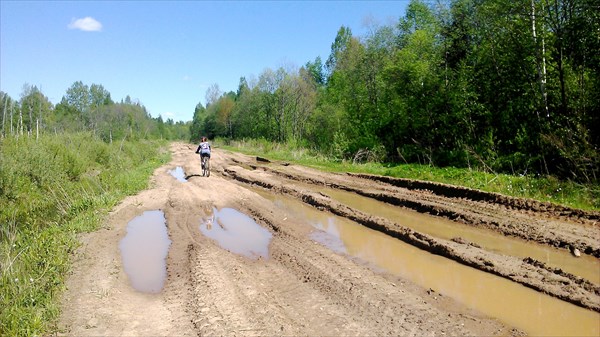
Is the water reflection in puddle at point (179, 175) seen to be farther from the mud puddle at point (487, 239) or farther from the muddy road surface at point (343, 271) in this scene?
the mud puddle at point (487, 239)

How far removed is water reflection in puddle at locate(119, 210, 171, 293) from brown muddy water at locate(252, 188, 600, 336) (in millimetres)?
3659

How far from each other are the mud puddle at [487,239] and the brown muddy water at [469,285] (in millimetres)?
1317

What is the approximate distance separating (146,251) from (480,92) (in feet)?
54.0

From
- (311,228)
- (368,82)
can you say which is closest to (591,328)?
(311,228)

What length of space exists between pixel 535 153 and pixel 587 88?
9.03 ft

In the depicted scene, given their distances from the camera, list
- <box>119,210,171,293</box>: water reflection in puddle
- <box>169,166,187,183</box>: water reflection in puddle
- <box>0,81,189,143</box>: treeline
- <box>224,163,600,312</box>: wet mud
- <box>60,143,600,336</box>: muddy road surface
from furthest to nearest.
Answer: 1. <box>0,81,189,143</box>: treeline
2. <box>169,166,187,183</box>: water reflection in puddle
3. <box>119,210,171,293</box>: water reflection in puddle
4. <box>224,163,600,312</box>: wet mud
5. <box>60,143,600,336</box>: muddy road surface

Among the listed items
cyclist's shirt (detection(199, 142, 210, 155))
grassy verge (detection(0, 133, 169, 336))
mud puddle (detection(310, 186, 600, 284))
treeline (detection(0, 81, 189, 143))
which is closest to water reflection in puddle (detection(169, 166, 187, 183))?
cyclist's shirt (detection(199, 142, 210, 155))

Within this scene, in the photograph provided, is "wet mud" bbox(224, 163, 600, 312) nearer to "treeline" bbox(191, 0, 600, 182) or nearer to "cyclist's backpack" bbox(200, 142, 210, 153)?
"treeline" bbox(191, 0, 600, 182)

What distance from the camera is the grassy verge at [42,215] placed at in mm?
5406

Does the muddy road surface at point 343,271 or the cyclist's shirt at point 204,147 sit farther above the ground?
the cyclist's shirt at point 204,147

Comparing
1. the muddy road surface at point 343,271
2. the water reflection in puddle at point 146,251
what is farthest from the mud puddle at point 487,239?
the water reflection in puddle at point 146,251

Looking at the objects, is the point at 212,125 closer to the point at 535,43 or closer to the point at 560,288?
the point at 535,43

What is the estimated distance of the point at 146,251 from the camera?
9117mm

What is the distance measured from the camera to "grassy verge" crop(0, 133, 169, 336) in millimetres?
5406
